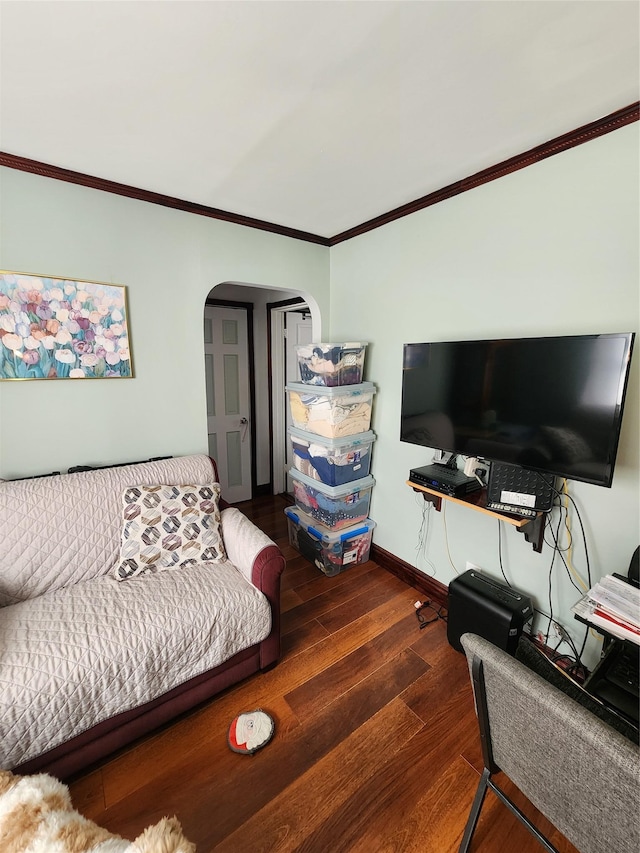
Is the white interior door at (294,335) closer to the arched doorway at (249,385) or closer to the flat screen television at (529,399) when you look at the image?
the arched doorway at (249,385)

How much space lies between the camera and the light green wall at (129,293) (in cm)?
182

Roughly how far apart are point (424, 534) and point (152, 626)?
1.66 m

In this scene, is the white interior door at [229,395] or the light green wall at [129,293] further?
the white interior door at [229,395]

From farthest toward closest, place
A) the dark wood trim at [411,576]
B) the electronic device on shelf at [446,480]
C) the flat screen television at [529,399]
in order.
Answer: the dark wood trim at [411,576], the electronic device on shelf at [446,480], the flat screen television at [529,399]

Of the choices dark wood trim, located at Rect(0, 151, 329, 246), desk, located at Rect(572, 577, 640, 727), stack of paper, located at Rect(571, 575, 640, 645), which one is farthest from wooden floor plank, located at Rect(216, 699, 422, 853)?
dark wood trim, located at Rect(0, 151, 329, 246)

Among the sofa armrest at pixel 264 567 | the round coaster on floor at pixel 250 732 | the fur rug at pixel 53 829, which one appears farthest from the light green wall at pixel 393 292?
the fur rug at pixel 53 829

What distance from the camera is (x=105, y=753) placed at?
1.38 metres

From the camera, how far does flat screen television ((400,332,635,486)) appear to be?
4.43 ft

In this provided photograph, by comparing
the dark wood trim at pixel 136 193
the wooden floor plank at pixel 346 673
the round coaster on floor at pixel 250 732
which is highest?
the dark wood trim at pixel 136 193

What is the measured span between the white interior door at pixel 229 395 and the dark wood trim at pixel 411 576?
169 cm

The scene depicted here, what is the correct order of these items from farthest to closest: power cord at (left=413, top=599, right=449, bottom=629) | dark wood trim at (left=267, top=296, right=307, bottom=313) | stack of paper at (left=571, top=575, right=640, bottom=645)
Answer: dark wood trim at (left=267, top=296, right=307, bottom=313) → power cord at (left=413, top=599, right=449, bottom=629) → stack of paper at (left=571, top=575, right=640, bottom=645)

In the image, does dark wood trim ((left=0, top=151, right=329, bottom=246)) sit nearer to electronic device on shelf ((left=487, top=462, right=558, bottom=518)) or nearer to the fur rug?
electronic device on shelf ((left=487, top=462, right=558, bottom=518))

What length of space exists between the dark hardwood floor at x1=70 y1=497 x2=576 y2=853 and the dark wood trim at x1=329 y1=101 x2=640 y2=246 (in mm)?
2457

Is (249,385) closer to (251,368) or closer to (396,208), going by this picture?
(251,368)
